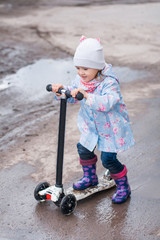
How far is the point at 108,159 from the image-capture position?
3.80m

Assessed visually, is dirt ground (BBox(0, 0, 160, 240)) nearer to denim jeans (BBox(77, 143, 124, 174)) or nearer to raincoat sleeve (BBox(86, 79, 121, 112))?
denim jeans (BBox(77, 143, 124, 174))

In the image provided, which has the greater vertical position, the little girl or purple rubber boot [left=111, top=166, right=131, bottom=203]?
→ the little girl

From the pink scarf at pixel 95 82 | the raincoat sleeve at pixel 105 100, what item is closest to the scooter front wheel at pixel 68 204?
the raincoat sleeve at pixel 105 100

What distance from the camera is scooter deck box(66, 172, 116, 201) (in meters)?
3.99

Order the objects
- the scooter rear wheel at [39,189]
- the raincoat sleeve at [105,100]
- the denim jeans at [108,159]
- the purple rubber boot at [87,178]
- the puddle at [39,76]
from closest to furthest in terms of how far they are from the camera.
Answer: the raincoat sleeve at [105,100] → the denim jeans at [108,159] → the scooter rear wheel at [39,189] → the purple rubber boot at [87,178] → the puddle at [39,76]

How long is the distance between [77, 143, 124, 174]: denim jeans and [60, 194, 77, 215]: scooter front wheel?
15.0 inches

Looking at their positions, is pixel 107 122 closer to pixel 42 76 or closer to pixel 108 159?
pixel 108 159

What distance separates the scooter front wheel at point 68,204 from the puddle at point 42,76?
313 centimetres

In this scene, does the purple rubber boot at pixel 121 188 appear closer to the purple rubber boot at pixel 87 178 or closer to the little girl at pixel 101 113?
the little girl at pixel 101 113

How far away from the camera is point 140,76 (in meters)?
7.33

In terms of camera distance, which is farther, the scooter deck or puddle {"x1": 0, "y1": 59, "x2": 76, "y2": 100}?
puddle {"x1": 0, "y1": 59, "x2": 76, "y2": 100}

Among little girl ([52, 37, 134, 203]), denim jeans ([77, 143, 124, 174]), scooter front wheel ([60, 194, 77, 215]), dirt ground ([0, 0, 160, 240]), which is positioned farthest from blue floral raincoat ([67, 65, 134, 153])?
dirt ground ([0, 0, 160, 240])

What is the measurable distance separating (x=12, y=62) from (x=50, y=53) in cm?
89

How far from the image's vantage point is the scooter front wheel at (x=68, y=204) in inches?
145
